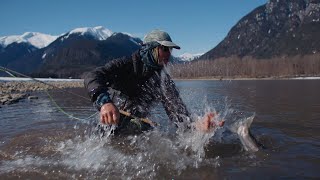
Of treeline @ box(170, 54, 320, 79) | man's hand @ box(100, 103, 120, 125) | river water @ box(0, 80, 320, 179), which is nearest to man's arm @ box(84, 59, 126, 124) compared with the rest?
man's hand @ box(100, 103, 120, 125)

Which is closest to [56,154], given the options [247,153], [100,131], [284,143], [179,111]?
[100,131]

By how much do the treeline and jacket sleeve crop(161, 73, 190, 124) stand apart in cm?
12373

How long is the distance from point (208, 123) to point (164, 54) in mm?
1186

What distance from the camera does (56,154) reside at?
20.1 feet

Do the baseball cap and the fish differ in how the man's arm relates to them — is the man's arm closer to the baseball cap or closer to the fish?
the baseball cap

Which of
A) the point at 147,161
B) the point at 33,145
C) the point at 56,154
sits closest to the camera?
the point at 147,161

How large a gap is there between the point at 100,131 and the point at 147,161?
1.53 metres

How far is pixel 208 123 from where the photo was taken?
5.18 metres

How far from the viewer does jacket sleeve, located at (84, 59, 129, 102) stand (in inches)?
189

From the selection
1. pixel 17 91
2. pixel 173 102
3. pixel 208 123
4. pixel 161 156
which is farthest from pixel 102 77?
pixel 17 91

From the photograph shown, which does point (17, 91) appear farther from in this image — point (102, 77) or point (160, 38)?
point (160, 38)

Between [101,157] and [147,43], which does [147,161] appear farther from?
[147,43]

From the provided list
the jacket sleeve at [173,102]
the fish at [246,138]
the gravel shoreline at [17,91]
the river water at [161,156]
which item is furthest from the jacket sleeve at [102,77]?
the gravel shoreline at [17,91]

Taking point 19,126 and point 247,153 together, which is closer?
point 247,153
